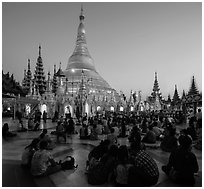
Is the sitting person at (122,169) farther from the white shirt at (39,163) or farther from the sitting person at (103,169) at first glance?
the white shirt at (39,163)

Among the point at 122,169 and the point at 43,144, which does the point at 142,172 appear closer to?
the point at 122,169

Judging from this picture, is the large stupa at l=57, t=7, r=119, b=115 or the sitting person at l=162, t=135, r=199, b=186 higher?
the large stupa at l=57, t=7, r=119, b=115

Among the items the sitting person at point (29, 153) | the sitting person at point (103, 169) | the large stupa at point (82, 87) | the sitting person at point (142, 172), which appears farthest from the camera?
the large stupa at point (82, 87)

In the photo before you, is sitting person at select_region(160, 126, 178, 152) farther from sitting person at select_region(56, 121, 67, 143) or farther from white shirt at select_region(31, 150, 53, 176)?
white shirt at select_region(31, 150, 53, 176)

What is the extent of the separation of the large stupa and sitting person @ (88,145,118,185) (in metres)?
20.2

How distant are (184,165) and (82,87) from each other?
2283 cm

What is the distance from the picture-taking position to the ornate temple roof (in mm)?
40094

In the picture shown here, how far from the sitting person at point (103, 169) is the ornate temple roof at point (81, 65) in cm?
3444

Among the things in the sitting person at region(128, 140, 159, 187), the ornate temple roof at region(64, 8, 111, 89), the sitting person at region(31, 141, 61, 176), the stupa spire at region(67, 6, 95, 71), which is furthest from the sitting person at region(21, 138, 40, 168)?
the stupa spire at region(67, 6, 95, 71)

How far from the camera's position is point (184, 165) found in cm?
364

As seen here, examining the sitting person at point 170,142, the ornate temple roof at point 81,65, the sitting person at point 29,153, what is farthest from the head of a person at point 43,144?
the ornate temple roof at point 81,65

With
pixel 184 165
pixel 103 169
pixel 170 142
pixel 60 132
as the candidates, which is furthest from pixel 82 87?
pixel 184 165

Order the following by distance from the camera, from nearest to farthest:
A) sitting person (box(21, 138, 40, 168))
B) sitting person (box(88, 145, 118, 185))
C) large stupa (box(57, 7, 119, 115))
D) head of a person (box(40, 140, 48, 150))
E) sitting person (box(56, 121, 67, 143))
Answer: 1. sitting person (box(88, 145, 118, 185))
2. head of a person (box(40, 140, 48, 150))
3. sitting person (box(21, 138, 40, 168))
4. sitting person (box(56, 121, 67, 143))
5. large stupa (box(57, 7, 119, 115))

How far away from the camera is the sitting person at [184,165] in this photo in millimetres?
3627
